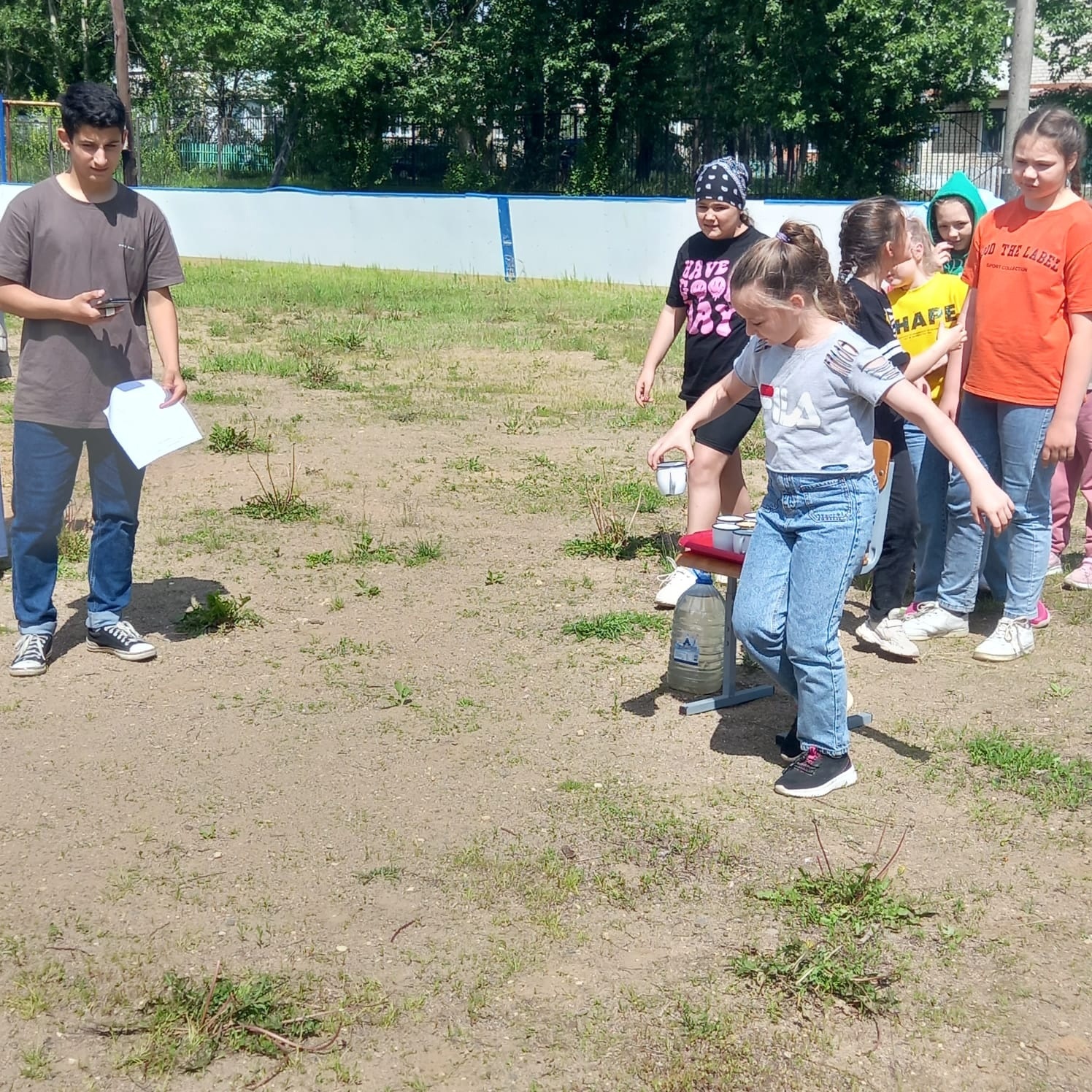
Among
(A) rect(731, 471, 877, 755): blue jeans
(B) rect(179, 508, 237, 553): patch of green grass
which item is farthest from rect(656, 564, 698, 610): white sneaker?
(B) rect(179, 508, 237, 553): patch of green grass

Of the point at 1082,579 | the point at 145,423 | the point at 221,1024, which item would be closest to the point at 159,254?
the point at 145,423

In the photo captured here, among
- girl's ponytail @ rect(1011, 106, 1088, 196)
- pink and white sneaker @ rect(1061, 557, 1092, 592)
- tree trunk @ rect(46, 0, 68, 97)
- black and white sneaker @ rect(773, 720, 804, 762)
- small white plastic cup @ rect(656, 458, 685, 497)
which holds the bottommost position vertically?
black and white sneaker @ rect(773, 720, 804, 762)

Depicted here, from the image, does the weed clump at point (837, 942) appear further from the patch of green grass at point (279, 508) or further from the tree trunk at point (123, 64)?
the tree trunk at point (123, 64)

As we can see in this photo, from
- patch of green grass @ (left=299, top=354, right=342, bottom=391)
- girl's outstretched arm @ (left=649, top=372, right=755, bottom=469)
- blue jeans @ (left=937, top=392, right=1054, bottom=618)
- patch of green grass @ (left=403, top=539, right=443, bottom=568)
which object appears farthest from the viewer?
patch of green grass @ (left=299, top=354, right=342, bottom=391)

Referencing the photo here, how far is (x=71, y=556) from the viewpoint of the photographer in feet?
21.9

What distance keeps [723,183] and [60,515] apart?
2.87 meters

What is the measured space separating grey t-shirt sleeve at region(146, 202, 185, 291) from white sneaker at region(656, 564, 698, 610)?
92.5 inches

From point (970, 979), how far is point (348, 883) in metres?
1.58

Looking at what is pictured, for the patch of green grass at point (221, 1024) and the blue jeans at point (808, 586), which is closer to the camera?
the patch of green grass at point (221, 1024)

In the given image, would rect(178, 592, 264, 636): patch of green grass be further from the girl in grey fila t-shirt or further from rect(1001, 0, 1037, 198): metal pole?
rect(1001, 0, 1037, 198): metal pole

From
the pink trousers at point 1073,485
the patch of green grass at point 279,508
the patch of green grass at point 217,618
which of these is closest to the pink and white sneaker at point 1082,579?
the pink trousers at point 1073,485

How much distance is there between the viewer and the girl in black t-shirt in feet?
18.6

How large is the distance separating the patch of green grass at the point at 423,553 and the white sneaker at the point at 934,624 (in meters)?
2.26

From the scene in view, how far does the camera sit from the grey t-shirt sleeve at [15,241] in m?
4.85
